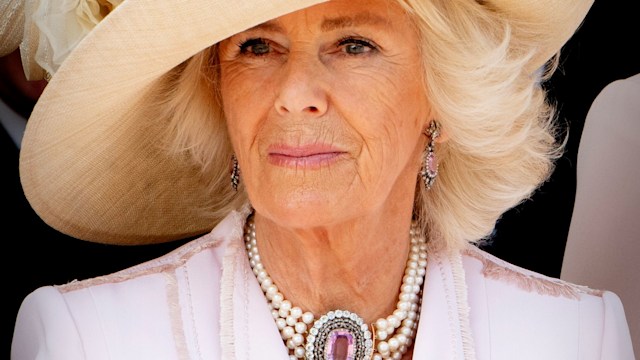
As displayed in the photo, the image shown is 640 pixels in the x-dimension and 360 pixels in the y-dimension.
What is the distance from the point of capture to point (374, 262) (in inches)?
108

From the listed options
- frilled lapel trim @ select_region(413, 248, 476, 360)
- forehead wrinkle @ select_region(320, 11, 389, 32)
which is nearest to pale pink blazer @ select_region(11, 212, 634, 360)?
frilled lapel trim @ select_region(413, 248, 476, 360)

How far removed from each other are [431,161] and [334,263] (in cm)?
34

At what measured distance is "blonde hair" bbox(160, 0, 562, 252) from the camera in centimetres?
260

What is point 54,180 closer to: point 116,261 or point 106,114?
point 106,114

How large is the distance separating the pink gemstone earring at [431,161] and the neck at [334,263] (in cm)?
13

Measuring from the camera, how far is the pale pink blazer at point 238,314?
8.04 ft

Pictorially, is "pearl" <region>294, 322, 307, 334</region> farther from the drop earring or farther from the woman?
the drop earring

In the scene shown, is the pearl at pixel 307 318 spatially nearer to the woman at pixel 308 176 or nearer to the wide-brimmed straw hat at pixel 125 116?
the woman at pixel 308 176

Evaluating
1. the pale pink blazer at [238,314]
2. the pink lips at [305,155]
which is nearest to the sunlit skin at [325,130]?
the pink lips at [305,155]

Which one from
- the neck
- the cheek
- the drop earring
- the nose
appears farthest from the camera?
the drop earring

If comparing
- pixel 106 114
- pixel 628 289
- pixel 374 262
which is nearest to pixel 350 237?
pixel 374 262

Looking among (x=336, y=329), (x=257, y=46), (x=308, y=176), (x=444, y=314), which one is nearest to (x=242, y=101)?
(x=257, y=46)

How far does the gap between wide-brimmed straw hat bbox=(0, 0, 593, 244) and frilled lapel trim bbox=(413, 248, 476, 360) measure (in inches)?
19.9

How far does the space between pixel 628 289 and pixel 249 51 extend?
4.20 ft
